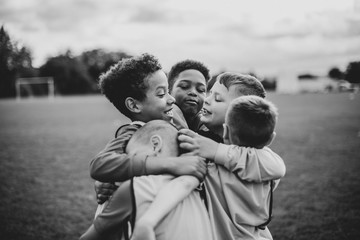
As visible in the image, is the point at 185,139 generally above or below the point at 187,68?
below

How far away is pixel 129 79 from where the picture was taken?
218 cm

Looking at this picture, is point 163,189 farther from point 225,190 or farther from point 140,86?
point 140,86

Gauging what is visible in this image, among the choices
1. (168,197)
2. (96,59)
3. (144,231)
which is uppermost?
(96,59)

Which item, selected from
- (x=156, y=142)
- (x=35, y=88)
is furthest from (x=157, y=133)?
(x=35, y=88)

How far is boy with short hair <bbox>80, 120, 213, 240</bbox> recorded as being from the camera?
1612 mm

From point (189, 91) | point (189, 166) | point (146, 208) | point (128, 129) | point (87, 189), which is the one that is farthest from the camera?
point (87, 189)

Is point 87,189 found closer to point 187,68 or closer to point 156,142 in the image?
point 187,68

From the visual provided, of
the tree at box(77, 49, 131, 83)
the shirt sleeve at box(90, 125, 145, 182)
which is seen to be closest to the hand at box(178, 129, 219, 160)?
the shirt sleeve at box(90, 125, 145, 182)

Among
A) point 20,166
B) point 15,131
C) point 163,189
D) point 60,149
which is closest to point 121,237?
point 163,189

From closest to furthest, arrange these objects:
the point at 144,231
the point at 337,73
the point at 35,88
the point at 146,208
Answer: the point at 144,231 < the point at 146,208 < the point at 337,73 < the point at 35,88

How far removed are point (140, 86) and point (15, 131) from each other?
15.6 m

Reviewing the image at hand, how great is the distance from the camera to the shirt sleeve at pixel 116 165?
1.71 m

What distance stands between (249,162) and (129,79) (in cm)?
100

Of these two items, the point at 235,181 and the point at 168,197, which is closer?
the point at 168,197
